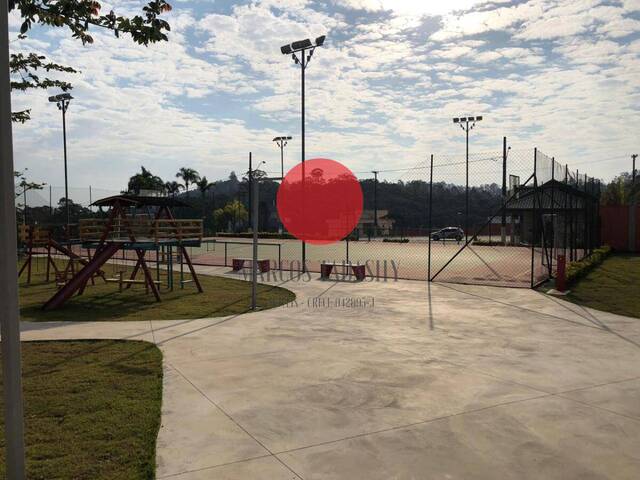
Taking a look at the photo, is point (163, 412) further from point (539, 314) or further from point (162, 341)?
point (539, 314)

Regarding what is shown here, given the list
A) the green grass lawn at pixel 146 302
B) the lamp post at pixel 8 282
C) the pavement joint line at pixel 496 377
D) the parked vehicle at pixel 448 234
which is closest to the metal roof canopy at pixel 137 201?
the green grass lawn at pixel 146 302

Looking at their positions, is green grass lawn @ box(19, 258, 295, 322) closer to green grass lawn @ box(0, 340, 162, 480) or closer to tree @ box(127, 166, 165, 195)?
green grass lawn @ box(0, 340, 162, 480)

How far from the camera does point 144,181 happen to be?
231 feet

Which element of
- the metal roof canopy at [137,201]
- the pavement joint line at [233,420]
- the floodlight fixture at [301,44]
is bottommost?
the pavement joint line at [233,420]

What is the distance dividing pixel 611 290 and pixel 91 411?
14734 millimetres

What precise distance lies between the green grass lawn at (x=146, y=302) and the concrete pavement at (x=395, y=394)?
1.06 metres

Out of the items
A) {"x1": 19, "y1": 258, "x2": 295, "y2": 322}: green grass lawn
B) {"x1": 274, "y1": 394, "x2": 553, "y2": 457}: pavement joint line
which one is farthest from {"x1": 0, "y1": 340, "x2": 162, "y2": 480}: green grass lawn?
{"x1": 19, "y1": 258, "x2": 295, "y2": 322}: green grass lawn

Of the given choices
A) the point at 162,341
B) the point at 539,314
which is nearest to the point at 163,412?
the point at 162,341

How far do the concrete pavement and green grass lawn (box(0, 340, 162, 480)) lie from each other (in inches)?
10.0

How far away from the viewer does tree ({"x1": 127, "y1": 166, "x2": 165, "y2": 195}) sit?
69.5 metres

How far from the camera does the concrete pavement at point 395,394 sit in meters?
4.57

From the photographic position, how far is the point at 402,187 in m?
111
